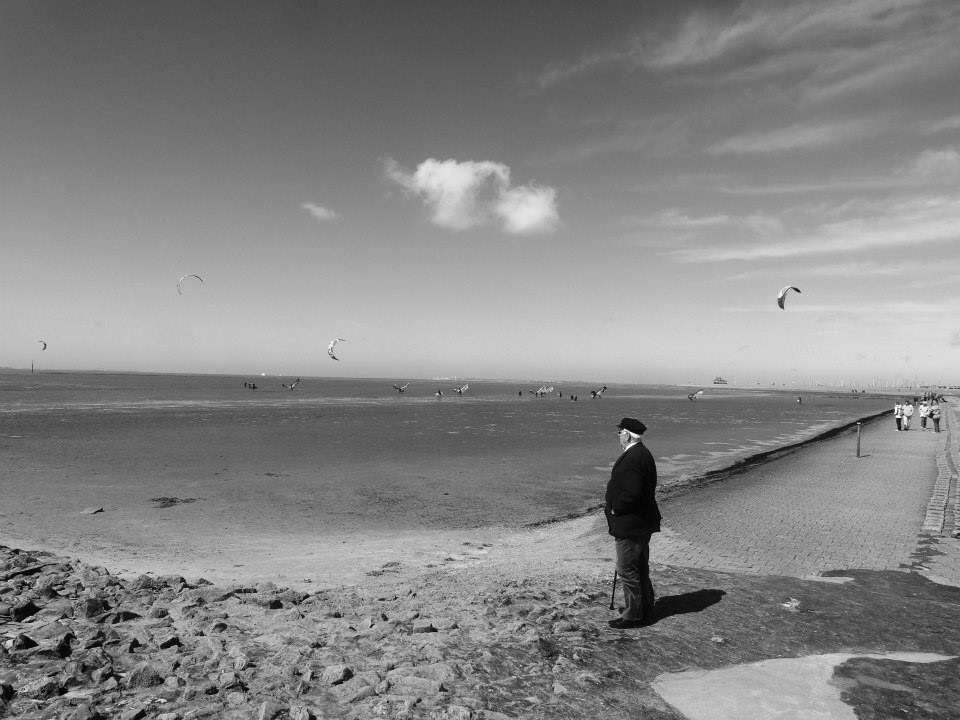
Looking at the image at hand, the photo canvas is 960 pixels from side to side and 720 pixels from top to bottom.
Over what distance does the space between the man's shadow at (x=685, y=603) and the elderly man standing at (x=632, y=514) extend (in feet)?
1.70

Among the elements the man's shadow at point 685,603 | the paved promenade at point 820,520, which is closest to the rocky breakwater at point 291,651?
the man's shadow at point 685,603

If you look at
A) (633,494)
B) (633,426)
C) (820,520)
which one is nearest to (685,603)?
(633,494)

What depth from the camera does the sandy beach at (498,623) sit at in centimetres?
521

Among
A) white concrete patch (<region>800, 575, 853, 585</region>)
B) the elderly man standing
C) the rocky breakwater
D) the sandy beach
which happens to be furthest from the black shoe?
white concrete patch (<region>800, 575, 853, 585</region>)

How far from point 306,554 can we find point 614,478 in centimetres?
742

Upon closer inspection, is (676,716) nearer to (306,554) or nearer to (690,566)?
(690,566)

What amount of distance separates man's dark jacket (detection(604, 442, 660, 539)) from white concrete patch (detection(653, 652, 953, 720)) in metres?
1.52

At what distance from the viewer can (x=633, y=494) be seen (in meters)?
6.62

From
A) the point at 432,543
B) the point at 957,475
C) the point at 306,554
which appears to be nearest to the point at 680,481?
the point at 957,475

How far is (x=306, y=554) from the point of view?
459 inches

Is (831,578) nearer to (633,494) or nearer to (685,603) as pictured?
(685,603)

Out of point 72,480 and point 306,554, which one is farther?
point 72,480

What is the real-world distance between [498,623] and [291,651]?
2.33 metres

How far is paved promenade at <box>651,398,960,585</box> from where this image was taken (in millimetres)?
9906
